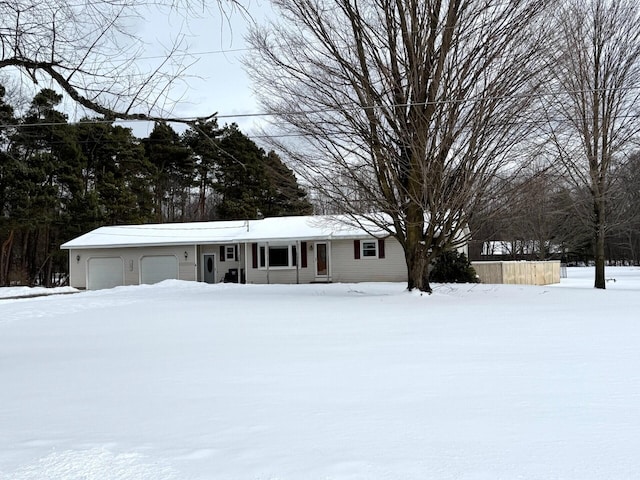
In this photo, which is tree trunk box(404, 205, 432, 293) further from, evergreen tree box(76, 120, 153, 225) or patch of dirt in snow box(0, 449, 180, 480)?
evergreen tree box(76, 120, 153, 225)

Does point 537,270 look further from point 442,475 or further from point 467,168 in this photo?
point 442,475

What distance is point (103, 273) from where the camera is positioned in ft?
101

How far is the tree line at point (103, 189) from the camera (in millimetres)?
32281

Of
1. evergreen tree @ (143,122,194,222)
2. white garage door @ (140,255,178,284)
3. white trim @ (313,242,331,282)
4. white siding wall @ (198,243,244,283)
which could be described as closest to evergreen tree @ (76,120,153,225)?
evergreen tree @ (143,122,194,222)

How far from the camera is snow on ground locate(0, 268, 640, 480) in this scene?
143 inches

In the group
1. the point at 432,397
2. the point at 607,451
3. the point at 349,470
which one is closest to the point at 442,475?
the point at 349,470

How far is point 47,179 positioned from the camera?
113ft

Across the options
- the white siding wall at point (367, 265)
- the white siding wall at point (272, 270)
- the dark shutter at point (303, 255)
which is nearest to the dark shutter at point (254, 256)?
the white siding wall at point (272, 270)

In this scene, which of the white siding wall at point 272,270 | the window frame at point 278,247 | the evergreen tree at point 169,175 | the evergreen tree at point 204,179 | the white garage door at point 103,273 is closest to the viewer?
the white siding wall at point 272,270

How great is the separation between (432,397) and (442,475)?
194 cm

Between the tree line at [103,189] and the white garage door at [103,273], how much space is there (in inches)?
190

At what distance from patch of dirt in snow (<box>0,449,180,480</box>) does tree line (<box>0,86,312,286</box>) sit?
2548 cm

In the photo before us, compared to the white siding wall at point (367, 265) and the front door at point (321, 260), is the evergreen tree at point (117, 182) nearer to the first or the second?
the front door at point (321, 260)

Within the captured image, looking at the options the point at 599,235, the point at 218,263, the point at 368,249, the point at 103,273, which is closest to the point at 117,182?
the point at 103,273
